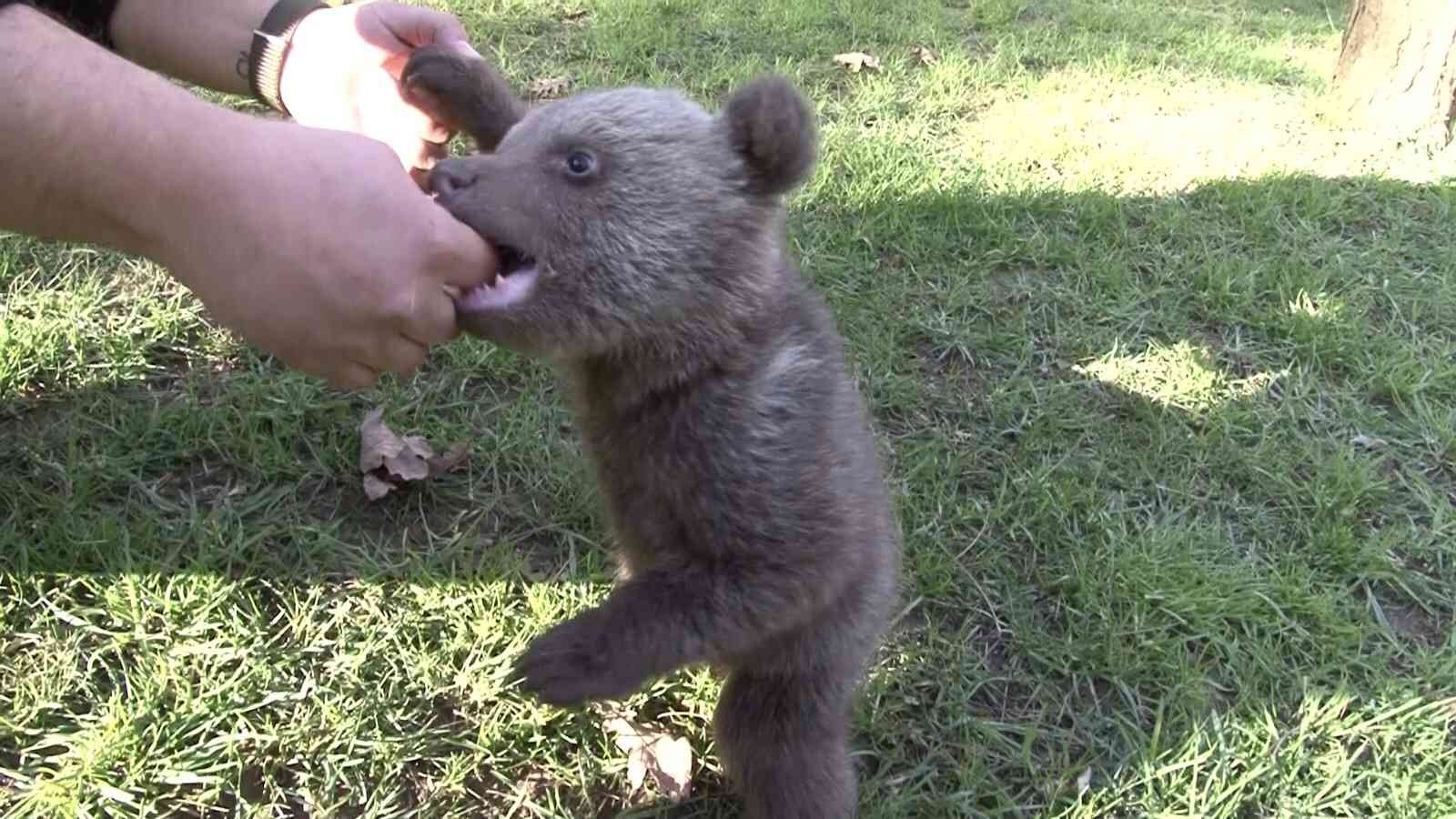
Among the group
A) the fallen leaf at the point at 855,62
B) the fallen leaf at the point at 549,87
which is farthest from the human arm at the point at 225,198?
the fallen leaf at the point at 855,62

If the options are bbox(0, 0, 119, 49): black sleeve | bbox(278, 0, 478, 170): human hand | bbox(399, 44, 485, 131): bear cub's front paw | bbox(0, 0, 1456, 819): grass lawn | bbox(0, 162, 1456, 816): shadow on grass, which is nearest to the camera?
bbox(0, 0, 1456, 819): grass lawn

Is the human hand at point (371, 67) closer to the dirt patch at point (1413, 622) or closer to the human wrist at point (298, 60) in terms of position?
the human wrist at point (298, 60)

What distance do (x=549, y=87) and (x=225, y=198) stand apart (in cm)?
369

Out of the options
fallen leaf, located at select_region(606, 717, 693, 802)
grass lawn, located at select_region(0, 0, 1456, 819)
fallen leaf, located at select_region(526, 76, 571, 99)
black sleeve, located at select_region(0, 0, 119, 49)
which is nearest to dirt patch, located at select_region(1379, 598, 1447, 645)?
grass lawn, located at select_region(0, 0, 1456, 819)

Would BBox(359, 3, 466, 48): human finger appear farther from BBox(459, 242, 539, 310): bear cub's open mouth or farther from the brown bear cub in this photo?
BBox(459, 242, 539, 310): bear cub's open mouth

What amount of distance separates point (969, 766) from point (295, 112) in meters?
2.82

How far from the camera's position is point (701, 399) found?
238 cm

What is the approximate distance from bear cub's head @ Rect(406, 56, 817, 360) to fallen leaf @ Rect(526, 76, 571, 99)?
3047 mm

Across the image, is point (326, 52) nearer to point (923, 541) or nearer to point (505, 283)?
point (505, 283)

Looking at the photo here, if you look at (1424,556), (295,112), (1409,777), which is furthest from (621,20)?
(1409,777)

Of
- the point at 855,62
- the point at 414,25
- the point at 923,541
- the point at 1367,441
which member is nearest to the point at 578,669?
the point at 923,541

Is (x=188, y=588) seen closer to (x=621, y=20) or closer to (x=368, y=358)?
(x=368, y=358)

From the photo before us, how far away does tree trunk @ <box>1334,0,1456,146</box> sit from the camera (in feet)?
20.1

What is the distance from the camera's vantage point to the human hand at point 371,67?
9.75 ft
